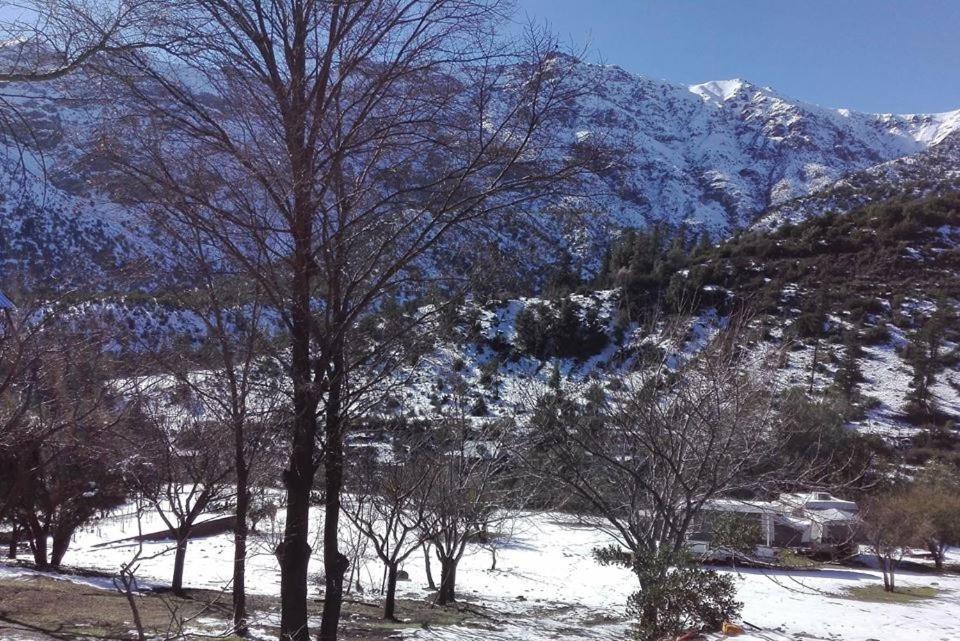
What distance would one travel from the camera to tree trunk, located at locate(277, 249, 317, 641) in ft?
20.4

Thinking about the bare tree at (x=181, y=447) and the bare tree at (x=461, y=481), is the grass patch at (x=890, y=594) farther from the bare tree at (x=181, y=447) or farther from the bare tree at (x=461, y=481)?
the bare tree at (x=181, y=447)

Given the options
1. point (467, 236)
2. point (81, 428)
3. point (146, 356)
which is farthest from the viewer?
point (146, 356)

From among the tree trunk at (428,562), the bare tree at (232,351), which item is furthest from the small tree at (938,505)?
the bare tree at (232,351)

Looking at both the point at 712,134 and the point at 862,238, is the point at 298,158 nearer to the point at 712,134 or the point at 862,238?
the point at 862,238

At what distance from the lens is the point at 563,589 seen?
25.7m

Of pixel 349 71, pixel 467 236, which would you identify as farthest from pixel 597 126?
pixel 349 71

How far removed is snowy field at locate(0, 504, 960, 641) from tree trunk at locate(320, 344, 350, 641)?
15.9ft

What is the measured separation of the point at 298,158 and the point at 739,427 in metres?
6.19

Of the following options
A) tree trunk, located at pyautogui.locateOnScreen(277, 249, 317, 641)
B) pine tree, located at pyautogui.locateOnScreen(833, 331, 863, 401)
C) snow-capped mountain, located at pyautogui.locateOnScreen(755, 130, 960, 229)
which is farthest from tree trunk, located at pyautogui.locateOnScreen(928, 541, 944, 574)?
snow-capped mountain, located at pyautogui.locateOnScreen(755, 130, 960, 229)

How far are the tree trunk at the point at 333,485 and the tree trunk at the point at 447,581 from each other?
45.5 feet

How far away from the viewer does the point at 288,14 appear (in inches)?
250

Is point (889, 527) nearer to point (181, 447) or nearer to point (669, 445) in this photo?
point (669, 445)

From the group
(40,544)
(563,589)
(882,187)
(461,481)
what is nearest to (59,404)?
(461,481)

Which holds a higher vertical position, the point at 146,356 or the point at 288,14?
the point at 288,14
